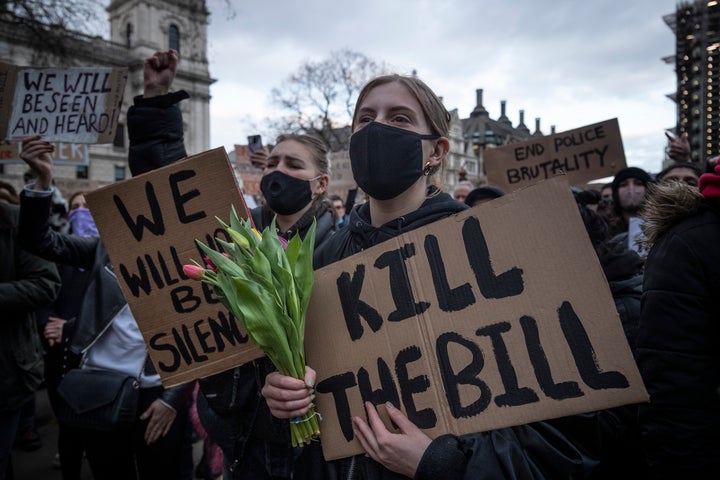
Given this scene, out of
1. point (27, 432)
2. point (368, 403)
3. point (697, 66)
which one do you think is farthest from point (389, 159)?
point (697, 66)

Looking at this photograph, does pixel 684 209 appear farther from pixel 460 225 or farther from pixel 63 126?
pixel 63 126

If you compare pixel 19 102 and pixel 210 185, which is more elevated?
pixel 19 102

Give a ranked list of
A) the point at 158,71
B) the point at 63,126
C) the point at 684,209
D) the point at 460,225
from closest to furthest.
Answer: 1. the point at 460,225
2. the point at 684,209
3. the point at 158,71
4. the point at 63,126

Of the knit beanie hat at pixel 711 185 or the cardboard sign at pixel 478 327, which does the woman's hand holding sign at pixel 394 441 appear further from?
the knit beanie hat at pixel 711 185

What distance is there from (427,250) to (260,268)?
473 millimetres

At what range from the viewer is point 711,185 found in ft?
4.59

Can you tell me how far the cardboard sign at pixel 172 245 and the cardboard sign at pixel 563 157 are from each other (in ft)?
10.8

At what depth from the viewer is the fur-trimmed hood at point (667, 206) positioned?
142 centimetres

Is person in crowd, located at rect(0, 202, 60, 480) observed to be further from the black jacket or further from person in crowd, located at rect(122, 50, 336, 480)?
person in crowd, located at rect(122, 50, 336, 480)

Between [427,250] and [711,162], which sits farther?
[711,162]

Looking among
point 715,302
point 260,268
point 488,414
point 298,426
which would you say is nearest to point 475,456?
point 488,414

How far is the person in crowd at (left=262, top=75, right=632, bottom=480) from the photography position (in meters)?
1.15

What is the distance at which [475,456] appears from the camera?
1.14 m

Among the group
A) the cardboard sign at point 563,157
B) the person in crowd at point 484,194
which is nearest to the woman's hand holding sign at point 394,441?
the person in crowd at point 484,194
